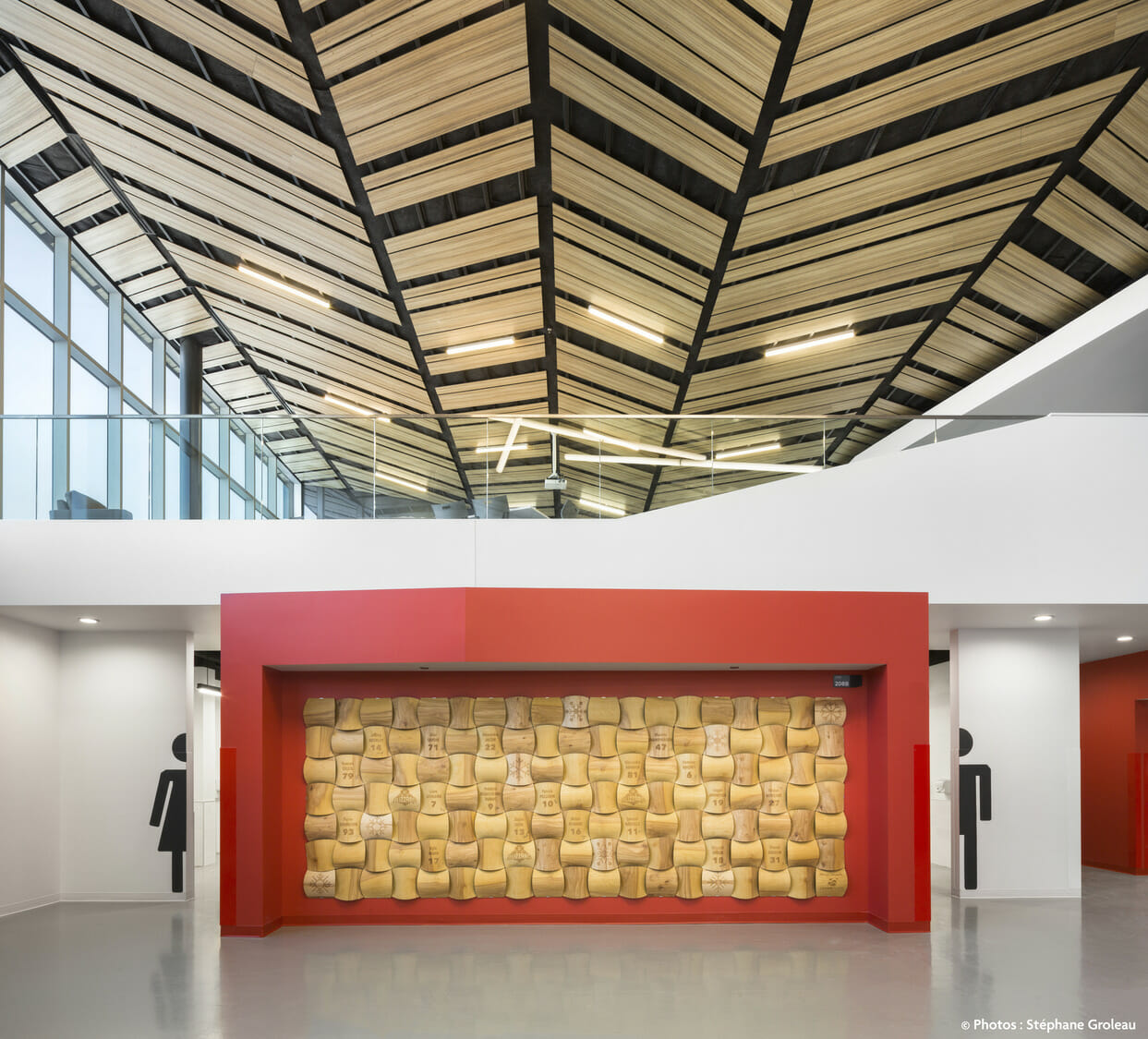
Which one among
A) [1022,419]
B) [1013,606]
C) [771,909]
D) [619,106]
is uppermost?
[619,106]

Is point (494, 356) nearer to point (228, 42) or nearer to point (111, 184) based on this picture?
point (111, 184)

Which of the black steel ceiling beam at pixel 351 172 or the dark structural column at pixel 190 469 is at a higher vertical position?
the black steel ceiling beam at pixel 351 172

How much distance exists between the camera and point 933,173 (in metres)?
9.02

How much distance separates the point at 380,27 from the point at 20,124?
523 centimetres

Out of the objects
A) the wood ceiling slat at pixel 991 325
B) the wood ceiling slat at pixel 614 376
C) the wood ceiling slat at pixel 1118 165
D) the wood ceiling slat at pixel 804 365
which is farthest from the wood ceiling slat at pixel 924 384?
the wood ceiling slat at pixel 1118 165

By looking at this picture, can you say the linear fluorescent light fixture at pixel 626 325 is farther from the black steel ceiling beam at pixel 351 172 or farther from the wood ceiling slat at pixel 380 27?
the wood ceiling slat at pixel 380 27

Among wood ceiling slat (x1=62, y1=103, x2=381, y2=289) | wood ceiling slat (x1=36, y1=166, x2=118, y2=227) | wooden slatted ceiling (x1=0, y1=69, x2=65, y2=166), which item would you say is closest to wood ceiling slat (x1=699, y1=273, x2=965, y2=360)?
wood ceiling slat (x1=62, y1=103, x2=381, y2=289)

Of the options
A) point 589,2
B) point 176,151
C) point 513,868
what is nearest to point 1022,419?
point 589,2

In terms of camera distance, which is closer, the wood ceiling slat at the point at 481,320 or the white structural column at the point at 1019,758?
the white structural column at the point at 1019,758

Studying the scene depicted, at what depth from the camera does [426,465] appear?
32.9 ft

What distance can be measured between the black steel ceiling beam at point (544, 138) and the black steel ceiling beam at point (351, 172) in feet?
4.13

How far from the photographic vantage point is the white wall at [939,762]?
13.0m

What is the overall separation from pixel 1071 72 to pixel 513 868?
26.7 ft

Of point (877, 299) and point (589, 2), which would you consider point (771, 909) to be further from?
point (589, 2)
